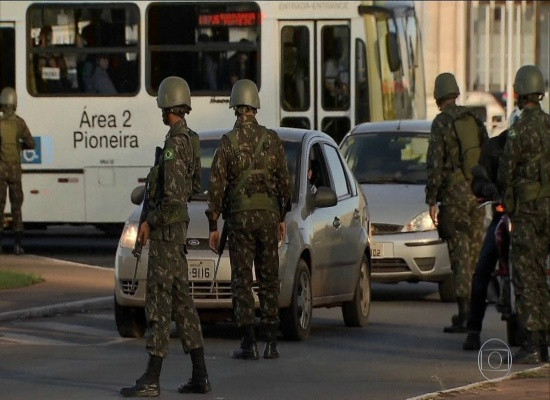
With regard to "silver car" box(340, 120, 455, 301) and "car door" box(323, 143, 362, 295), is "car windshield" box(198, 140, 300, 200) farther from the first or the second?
"silver car" box(340, 120, 455, 301)

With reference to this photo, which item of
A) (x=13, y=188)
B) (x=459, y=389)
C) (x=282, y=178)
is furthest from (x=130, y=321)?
(x=13, y=188)

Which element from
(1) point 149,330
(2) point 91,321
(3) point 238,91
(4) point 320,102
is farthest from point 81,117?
(1) point 149,330

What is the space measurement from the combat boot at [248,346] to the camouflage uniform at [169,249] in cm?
204

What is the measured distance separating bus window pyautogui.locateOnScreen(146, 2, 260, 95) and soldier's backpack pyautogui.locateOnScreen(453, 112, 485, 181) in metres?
9.95

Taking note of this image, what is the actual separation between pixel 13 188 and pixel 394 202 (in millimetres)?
6530

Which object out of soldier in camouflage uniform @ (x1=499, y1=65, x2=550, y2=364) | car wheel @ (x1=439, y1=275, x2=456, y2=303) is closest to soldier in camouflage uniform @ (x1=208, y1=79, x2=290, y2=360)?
soldier in camouflage uniform @ (x1=499, y1=65, x2=550, y2=364)

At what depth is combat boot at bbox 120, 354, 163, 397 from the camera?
10.6 meters

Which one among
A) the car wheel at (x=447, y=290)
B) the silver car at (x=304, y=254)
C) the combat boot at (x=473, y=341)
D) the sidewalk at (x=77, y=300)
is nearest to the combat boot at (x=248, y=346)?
the silver car at (x=304, y=254)

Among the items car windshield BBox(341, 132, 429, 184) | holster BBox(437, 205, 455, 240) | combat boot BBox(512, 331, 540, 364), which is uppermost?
car windshield BBox(341, 132, 429, 184)

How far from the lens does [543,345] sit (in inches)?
495

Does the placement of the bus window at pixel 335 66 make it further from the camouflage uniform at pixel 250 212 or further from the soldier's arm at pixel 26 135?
the camouflage uniform at pixel 250 212

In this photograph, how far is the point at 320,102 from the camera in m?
24.4

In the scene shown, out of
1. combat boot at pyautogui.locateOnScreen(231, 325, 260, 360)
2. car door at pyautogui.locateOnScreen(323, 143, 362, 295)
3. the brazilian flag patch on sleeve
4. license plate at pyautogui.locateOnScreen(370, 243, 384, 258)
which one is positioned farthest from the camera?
license plate at pyautogui.locateOnScreen(370, 243, 384, 258)

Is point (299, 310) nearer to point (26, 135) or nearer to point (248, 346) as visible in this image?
point (248, 346)
